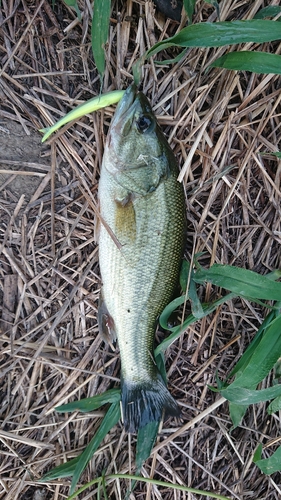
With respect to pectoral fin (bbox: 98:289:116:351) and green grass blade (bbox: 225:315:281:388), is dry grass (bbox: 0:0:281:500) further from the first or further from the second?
green grass blade (bbox: 225:315:281:388)

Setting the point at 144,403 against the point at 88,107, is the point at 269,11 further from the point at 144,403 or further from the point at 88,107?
the point at 144,403

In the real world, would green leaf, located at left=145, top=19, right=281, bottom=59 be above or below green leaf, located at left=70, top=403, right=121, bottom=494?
above

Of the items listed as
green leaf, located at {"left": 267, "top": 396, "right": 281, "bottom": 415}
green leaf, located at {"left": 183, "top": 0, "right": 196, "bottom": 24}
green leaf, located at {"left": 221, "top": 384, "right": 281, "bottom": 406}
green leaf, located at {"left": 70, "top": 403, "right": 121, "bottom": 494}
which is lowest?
green leaf, located at {"left": 70, "top": 403, "right": 121, "bottom": 494}

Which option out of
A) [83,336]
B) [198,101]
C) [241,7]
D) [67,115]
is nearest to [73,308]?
[83,336]

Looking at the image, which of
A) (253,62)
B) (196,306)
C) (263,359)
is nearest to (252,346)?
(263,359)

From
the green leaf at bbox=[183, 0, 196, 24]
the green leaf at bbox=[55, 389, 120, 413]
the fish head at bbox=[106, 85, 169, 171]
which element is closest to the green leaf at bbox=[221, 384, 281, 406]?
the green leaf at bbox=[55, 389, 120, 413]

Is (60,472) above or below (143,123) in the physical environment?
below

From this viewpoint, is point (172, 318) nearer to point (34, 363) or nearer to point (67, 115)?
point (34, 363)

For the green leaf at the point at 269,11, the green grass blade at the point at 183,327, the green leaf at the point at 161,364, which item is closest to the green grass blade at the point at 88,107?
the green leaf at the point at 269,11
